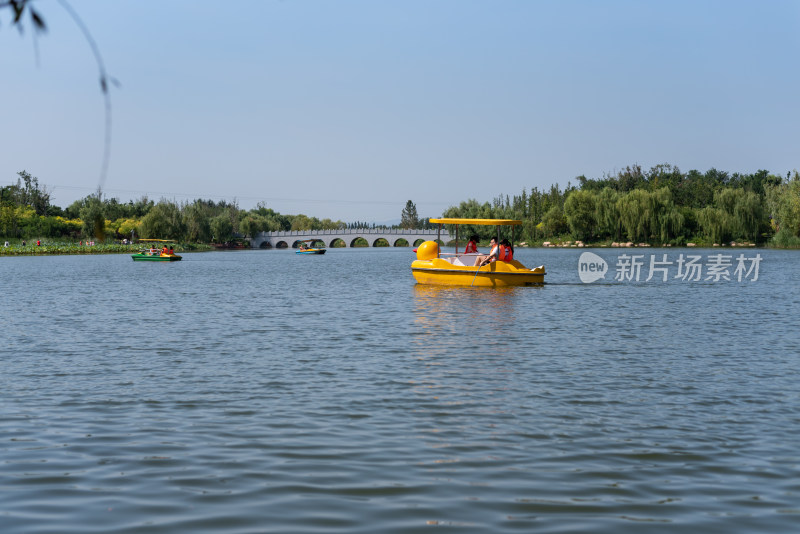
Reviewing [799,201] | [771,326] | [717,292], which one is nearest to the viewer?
[771,326]

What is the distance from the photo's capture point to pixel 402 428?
32.4 ft

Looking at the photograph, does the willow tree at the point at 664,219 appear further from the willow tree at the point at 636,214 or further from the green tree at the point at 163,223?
the green tree at the point at 163,223

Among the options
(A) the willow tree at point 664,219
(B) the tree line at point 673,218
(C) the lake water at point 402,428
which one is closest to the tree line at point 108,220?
(B) the tree line at point 673,218

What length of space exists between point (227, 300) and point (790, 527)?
27.7 metres

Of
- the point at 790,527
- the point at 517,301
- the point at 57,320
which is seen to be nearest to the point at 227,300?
the point at 57,320

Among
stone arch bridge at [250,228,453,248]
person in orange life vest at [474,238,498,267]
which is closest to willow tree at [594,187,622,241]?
stone arch bridge at [250,228,453,248]

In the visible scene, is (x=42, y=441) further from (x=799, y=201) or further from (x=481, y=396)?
(x=799, y=201)

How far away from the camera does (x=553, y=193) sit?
147625 millimetres

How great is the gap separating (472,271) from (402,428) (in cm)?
2428

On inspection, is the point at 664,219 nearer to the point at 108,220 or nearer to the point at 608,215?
the point at 608,215

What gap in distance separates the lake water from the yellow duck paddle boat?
12.3 m

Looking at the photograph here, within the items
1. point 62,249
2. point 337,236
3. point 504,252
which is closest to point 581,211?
point 62,249

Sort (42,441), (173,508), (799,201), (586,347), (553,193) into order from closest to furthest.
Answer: (173,508), (42,441), (586,347), (799,201), (553,193)

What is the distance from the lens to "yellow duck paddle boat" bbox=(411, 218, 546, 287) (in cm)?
3381
